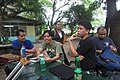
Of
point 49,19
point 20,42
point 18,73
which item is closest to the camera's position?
point 18,73

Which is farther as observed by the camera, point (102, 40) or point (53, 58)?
point (102, 40)

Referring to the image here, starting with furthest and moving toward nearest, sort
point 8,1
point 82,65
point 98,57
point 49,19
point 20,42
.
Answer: point 49,19 < point 8,1 < point 20,42 < point 98,57 < point 82,65

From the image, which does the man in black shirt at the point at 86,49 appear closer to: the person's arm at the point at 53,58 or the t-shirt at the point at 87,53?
the t-shirt at the point at 87,53

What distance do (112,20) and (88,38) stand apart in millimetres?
5783

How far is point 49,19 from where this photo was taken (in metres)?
35.3

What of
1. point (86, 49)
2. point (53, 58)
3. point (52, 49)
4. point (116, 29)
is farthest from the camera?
point (116, 29)

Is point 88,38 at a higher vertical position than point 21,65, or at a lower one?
higher

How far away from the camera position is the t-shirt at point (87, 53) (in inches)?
117

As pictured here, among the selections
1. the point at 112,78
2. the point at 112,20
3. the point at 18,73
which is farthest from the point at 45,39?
the point at 112,20

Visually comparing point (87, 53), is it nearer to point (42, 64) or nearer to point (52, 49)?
point (42, 64)

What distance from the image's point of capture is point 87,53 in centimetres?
301

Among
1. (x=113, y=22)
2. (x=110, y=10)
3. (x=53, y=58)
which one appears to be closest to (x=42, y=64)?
(x=53, y=58)

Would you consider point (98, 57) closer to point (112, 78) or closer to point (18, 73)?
point (112, 78)

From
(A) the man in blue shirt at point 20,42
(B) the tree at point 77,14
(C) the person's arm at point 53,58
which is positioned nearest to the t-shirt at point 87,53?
(C) the person's arm at point 53,58
